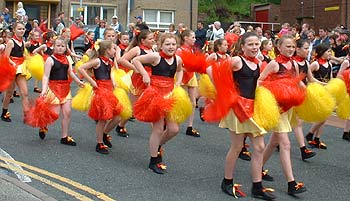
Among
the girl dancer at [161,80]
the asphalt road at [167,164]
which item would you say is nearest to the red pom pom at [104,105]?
the asphalt road at [167,164]

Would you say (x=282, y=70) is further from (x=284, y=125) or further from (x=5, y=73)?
(x=5, y=73)

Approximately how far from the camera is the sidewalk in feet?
18.0

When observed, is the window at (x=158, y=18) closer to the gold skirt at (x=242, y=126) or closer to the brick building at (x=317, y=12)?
the brick building at (x=317, y=12)

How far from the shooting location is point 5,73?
933cm

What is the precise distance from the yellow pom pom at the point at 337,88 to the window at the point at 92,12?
26.5 metres

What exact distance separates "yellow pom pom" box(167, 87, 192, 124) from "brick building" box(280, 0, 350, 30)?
25.3 metres

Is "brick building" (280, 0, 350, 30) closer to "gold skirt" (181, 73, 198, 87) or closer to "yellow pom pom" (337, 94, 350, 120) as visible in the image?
"gold skirt" (181, 73, 198, 87)

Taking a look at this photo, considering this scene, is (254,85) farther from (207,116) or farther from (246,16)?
(246,16)

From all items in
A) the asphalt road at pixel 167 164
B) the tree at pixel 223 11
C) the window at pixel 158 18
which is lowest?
the asphalt road at pixel 167 164

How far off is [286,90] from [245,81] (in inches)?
19.3

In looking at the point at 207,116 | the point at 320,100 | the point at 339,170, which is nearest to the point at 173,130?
the point at 207,116

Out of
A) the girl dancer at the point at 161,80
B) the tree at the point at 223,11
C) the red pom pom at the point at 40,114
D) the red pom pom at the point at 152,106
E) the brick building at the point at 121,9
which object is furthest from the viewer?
the tree at the point at 223,11

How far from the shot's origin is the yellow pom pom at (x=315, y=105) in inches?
266

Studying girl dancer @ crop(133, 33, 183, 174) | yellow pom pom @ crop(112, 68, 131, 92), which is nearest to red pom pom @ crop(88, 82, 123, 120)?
girl dancer @ crop(133, 33, 183, 174)
